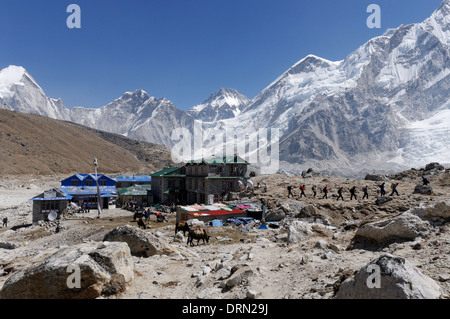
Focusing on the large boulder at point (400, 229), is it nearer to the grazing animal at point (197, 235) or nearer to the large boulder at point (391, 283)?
the large boulder at point (391, 283)

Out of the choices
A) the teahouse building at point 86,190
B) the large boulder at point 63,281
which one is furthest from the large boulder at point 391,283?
the teahouse building at point 86,190

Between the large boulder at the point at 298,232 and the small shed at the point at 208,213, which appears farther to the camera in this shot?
the small shed at the point at 208,213

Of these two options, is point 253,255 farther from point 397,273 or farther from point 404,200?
point 404,200

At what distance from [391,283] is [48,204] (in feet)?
132

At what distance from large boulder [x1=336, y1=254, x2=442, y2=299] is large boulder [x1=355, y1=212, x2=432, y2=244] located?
430cm

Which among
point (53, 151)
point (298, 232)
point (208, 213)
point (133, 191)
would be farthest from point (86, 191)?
point (53, 151)

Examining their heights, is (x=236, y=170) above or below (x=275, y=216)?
above

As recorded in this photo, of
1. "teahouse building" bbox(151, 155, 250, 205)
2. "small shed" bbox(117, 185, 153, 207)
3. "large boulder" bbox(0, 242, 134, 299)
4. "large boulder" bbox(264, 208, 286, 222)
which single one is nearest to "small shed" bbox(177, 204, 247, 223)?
"large boulder" bbox(264, 208, 286, 222)

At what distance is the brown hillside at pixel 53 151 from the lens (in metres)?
112

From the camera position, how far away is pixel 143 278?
10.5 m

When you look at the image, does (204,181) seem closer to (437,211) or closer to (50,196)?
(50,196)

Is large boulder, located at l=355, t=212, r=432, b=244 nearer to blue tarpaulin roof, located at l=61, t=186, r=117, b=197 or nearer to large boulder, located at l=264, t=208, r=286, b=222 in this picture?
large boulder, located at l=264, t=208, r=286, b=222

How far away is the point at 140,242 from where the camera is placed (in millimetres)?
14195

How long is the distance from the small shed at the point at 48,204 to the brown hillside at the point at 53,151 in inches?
3045
